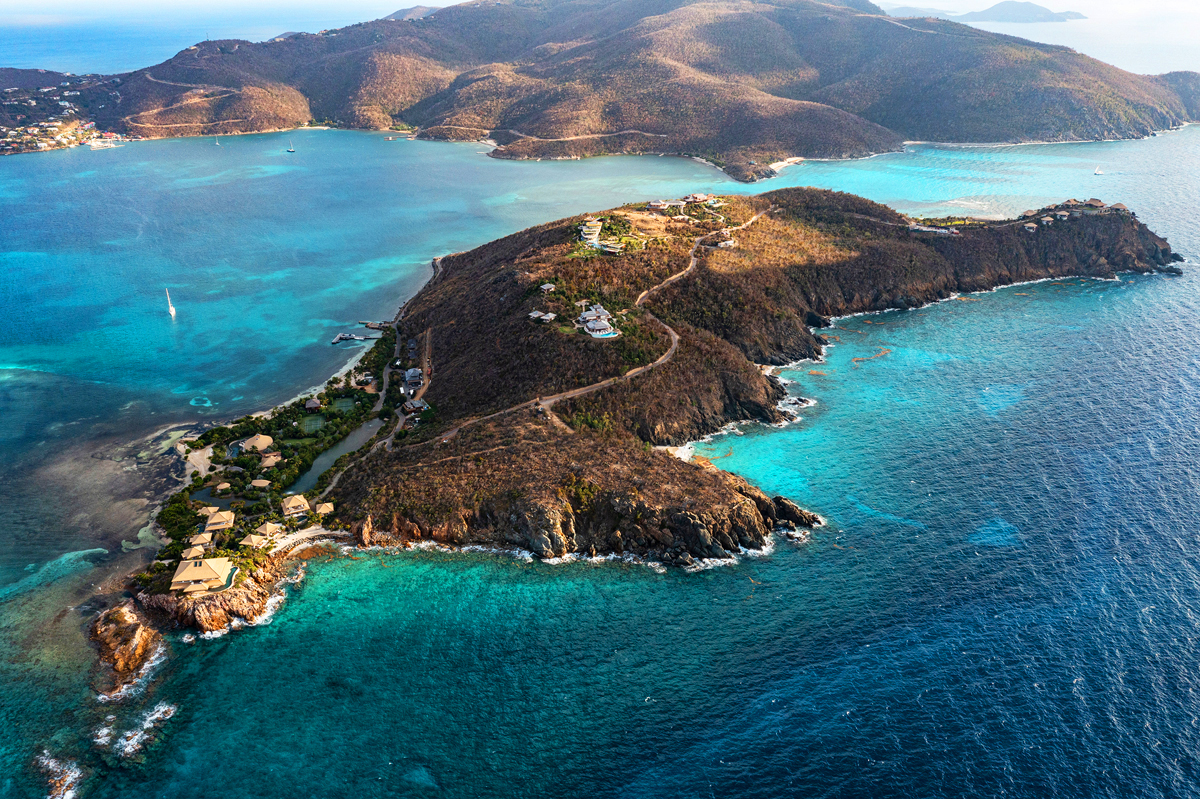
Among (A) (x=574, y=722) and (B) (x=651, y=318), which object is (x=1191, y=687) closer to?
(A) (x=574, y=722)

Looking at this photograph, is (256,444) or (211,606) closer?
(211,606)

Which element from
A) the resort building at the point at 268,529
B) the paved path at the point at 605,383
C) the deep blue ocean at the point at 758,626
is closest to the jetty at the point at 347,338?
the deep blue ocean at the point at 758,626

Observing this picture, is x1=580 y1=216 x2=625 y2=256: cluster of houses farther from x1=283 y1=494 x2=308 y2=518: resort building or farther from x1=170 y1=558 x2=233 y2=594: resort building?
x1=170 y1=558 x2=233 y2=594: resort building

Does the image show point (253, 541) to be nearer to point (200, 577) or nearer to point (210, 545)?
point (210, 545)

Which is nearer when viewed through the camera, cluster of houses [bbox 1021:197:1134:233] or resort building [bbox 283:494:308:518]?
resort building [bbox 283:494:308:518]

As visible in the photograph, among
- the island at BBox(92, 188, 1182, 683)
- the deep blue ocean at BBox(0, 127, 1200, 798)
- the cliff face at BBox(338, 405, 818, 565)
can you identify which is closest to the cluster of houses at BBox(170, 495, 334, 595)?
the island at BBox(92, 188, 1182, 683)

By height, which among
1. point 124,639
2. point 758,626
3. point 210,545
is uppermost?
point 210,545

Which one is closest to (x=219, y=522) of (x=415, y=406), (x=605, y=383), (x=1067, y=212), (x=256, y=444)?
(x=256, y=444)
